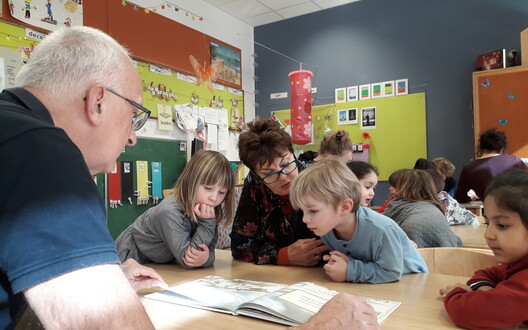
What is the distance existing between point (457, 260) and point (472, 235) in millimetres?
1155

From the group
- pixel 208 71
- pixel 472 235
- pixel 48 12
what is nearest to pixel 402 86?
pixel 208 71

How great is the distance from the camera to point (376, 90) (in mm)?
4934

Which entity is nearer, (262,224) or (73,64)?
(73,64)

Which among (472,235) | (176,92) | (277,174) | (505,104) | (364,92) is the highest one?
(364,92)

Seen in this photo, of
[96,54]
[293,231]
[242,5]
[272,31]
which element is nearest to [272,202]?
[293,231]

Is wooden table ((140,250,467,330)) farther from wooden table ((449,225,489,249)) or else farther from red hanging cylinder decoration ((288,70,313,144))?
red hanging cylinder decoration ((288,70,313,144))

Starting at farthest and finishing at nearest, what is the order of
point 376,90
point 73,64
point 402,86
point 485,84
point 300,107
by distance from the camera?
1. point 376,90
2. point 402,86
3. point 300,107
4. point 485,84
5. point 73,64

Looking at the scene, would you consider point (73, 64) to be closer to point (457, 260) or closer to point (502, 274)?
point (502, 274)

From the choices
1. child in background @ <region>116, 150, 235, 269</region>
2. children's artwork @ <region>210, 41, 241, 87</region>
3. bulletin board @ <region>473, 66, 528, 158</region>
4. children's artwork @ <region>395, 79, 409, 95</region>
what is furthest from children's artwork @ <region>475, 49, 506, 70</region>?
child in background @ <region>116, 150, 235, 269</region>

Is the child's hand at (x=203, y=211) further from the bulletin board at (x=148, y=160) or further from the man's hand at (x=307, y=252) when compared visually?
the bulletin board at (x=148, y=160)

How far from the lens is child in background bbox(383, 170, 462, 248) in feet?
6.82

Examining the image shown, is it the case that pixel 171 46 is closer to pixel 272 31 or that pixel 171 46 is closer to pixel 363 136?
pixel 272 31

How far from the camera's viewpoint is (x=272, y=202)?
179cm

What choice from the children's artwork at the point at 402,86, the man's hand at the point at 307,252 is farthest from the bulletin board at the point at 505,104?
the man's hand at the point at 307,252
